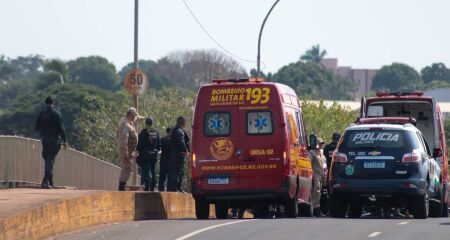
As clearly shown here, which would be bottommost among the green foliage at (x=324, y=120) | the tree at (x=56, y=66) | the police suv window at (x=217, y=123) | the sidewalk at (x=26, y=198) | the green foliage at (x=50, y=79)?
the sidewalk at (x=26, y=198)

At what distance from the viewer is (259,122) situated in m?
27.3

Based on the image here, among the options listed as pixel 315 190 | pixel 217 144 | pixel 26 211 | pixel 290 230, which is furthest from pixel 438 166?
pixel 26 211

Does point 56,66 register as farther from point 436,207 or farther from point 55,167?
point 436,207

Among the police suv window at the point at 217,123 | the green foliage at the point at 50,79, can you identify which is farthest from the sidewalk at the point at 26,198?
the green foliage at the point at 50,79

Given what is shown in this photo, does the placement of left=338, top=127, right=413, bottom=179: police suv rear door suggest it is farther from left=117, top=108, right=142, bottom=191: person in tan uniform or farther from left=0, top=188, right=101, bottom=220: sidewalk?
left=0, top=188, right=101, bottom=220: sidewalk

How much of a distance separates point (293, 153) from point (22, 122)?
84.0 metres

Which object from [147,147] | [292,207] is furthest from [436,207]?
[147,147]

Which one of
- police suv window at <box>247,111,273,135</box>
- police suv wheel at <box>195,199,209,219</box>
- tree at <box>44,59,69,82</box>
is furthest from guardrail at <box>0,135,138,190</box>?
tree at <box>44,59,69,82</box>

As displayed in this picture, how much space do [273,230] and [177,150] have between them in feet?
29.3

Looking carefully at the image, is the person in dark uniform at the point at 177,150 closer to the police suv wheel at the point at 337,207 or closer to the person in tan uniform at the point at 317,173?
the person in tan uniform at the point at 317,173

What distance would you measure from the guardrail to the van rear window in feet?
24.0

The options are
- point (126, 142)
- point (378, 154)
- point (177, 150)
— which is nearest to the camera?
point (378, 154)

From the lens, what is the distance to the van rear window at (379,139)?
27.1 metres

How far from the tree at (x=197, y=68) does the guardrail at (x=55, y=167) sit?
5075 inches
